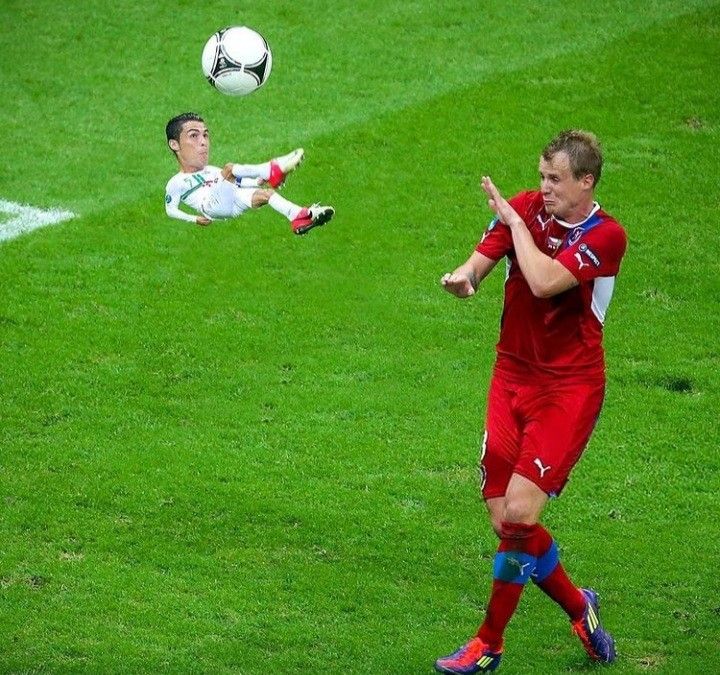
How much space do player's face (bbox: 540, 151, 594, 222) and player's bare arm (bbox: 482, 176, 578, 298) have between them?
22cm

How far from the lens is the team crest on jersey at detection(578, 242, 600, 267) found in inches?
321

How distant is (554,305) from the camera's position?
27.6ft

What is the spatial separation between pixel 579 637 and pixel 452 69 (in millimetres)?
9694

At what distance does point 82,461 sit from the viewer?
37.3ft

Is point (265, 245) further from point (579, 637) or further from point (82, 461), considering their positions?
point (579, 637)

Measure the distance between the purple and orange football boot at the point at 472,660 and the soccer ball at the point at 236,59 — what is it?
3.99 metres

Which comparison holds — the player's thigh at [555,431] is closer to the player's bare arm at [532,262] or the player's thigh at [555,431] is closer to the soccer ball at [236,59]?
the player's bare arm at [532,262]

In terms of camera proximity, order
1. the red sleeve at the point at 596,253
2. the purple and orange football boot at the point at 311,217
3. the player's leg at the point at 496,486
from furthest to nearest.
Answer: the purple and orange football boot at the point at 311,217 < the player's leg at the point at 496,486 < the red sleeve at the point at 596,253

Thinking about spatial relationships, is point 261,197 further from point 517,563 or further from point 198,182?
point 517,563

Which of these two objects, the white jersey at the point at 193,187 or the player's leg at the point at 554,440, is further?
the white jersey at the point at 193,187

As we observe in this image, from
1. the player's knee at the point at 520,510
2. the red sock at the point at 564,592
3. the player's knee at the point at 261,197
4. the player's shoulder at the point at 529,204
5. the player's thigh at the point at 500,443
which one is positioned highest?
the player's shoulder at the point at 529,204

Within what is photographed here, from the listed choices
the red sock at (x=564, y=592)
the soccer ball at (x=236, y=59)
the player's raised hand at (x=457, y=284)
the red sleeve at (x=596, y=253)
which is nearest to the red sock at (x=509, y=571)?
the red sock at (x=564, y=592)

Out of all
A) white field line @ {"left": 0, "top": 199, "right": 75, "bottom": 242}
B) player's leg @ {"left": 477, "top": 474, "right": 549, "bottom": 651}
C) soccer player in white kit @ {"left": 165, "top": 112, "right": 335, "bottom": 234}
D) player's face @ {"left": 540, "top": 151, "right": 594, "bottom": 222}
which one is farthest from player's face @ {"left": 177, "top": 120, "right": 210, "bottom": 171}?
white field line @ {"left": 0, "top": 199, "right": 75, "bottom": 242}

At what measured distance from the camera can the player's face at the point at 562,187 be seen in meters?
8.11
